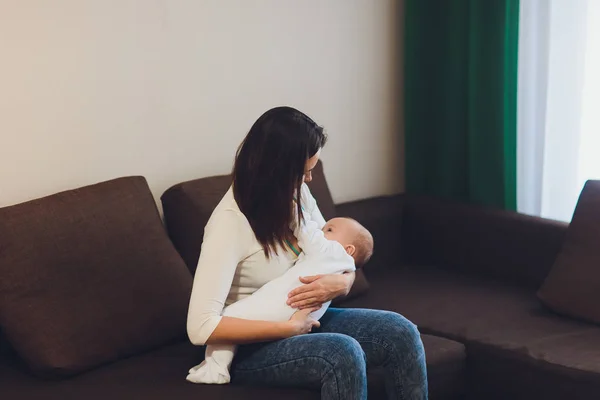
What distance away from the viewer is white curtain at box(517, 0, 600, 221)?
3207 mm

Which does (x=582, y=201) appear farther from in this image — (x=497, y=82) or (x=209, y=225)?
(x=209, y=225)

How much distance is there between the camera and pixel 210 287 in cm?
221

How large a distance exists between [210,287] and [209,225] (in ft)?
0.59

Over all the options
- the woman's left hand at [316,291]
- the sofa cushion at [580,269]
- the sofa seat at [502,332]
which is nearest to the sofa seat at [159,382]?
the sofa seat at [502,332]

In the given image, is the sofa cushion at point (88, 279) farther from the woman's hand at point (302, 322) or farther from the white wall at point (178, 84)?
the woman's hand at point (302, 322)

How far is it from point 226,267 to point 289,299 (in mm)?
210

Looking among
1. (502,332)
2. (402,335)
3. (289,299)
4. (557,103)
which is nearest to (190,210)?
(289,299)

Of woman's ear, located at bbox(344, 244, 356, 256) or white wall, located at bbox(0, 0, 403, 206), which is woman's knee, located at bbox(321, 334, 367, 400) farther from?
white wall, located at bbox(0, 0, 403, 206)

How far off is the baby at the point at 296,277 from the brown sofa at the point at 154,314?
0.20 feet

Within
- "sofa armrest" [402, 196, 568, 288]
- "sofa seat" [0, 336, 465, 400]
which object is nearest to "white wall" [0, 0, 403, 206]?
"sofa armrest" [402, 196, 568, 288]

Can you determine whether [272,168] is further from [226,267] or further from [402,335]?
[402,335]

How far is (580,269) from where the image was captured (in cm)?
292

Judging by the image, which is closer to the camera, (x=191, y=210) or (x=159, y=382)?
(x=159, y=382)

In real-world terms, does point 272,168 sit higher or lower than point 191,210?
higher
